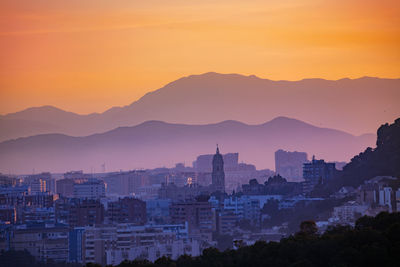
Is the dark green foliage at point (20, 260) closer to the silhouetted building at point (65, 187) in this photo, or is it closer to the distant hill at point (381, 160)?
the distant hill at point (381, 160)

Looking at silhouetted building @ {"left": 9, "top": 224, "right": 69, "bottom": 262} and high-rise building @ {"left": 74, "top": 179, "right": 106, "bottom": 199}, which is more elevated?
high-rise building @ {"left": 74, "top": 179, "right": 106, "bottom": 199}

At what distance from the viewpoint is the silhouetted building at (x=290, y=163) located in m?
125

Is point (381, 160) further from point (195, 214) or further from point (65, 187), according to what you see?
point (65, 187)

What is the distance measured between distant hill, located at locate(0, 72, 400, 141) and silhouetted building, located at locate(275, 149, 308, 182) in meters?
4.01

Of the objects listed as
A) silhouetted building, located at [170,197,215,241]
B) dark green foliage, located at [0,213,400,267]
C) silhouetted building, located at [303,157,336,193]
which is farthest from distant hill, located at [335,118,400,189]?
dark green foliage, located at [0,213,400,267]

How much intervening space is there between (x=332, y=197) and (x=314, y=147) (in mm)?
67893

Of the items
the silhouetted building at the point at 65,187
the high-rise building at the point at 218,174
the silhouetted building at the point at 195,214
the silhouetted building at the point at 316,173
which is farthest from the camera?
the silhouetted building at the point at 65,187

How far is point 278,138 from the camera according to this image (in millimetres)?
144875

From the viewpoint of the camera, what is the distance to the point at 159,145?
16200cm

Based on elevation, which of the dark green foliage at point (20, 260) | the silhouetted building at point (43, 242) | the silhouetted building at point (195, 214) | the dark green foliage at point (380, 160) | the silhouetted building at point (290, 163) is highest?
the silhouetted building at point (290, 163)

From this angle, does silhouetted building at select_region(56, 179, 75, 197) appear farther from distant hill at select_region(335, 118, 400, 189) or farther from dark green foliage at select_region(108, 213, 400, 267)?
dark green foliage at select_region(108, 213, 400, 267)

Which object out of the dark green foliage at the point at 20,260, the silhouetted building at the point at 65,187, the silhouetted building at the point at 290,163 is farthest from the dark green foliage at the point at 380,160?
the silhouetted building at the point at 290,163

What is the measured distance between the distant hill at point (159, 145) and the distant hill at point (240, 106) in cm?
123

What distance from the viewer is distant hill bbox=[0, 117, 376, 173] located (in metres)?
141
